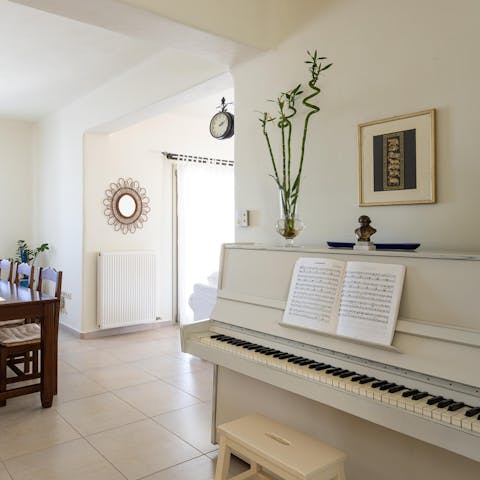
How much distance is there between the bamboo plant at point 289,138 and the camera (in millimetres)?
2443

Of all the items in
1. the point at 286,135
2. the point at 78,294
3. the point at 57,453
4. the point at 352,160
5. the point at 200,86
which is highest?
the point at 200,86

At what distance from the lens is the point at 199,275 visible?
580cm

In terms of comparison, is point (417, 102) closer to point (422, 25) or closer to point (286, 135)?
point (422, 25)

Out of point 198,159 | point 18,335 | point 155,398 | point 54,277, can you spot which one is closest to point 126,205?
point 198,159

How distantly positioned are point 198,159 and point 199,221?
0.79 metres

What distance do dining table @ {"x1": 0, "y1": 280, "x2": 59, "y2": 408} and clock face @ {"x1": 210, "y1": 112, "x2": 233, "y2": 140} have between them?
1.80 metres

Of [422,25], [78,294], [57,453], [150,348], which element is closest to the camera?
[422,25]

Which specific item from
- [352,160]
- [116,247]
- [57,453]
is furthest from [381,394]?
[116,247]

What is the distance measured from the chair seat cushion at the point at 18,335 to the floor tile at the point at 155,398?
0.73m

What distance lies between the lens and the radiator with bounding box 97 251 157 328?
5.18 m

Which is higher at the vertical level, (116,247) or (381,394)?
(116,247)

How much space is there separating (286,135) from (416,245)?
1064 millimetres

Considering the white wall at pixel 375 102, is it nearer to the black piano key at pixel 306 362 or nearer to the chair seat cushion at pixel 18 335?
the black piano key at pixel 306 362

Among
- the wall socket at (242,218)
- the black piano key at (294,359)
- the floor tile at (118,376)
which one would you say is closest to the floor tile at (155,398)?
the floor tile at (118,376)
